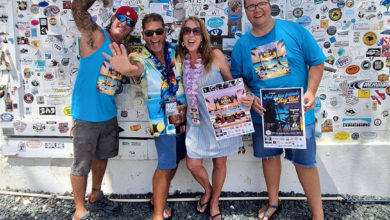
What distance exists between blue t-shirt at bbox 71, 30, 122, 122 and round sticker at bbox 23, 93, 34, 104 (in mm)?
905

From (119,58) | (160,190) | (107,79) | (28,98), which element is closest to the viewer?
(119,58)

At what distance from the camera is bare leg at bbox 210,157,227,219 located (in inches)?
127

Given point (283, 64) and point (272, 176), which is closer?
point (283, 64)

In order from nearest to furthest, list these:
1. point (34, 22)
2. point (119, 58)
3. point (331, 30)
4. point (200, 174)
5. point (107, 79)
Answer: point (119, 58)
point (107, 79)
point (200, 174)
point (331, 30)
point (34, 22)

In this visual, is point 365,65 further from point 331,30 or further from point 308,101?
point 308,101

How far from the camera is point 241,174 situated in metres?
3.71

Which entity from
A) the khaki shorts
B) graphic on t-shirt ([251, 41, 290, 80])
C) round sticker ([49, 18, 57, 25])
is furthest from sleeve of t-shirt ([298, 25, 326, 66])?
round sticker ([49, 18, 57, 25])

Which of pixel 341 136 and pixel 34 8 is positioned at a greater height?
pixel 34 8

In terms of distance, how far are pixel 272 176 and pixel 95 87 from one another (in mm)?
2089

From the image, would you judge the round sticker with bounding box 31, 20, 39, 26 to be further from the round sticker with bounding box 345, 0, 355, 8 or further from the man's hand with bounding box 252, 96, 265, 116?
the round sticker with bounding box 345, 0, 355, 8

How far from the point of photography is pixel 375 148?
355 centimetres

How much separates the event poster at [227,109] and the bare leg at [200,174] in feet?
1.39

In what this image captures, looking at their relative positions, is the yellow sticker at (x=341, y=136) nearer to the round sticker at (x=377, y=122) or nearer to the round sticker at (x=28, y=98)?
the round sticker at (x=377, y=122)

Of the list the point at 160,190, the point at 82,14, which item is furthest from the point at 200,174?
the point at 82,14
